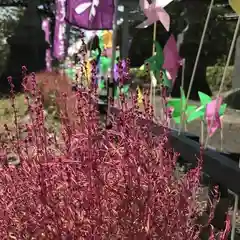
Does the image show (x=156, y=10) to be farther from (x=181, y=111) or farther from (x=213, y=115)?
(x=213, y=115)

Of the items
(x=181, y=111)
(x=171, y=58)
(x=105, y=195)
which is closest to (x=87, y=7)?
(x=171, y=58)

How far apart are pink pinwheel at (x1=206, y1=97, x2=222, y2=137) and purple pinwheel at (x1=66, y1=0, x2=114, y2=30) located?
8.55ft

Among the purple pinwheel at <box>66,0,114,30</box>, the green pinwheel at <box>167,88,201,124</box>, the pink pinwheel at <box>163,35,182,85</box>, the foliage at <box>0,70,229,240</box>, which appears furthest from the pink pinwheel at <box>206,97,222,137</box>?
the purple pinwheel at <box>66,0,114,30</box>

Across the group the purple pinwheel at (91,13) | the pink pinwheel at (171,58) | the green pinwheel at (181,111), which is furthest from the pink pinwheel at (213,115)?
the purple pinwheel at (91,13)

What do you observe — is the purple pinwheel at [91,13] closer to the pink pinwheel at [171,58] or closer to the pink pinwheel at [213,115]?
the pink pinwheel at [171,58]

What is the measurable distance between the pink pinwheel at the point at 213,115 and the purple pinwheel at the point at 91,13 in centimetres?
261

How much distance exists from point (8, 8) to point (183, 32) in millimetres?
9919

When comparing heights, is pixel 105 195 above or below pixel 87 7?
below

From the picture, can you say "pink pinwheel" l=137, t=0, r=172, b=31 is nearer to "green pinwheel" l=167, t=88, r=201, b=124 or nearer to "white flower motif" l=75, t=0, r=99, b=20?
"green pinwheel" l=167, t=88, r=201, b=124

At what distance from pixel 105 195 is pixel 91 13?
4303 millimetres

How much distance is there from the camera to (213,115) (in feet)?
12.5

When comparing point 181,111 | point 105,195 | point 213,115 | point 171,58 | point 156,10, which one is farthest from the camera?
point 171,58

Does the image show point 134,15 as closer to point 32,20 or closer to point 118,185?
point 32,20

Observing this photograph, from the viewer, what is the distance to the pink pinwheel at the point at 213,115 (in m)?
3.76
